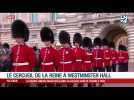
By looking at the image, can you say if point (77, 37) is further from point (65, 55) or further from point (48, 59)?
point (48, 59)

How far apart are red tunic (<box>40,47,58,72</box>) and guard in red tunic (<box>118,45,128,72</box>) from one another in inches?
39.1

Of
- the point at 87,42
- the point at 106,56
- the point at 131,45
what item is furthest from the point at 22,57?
the point at 131,45

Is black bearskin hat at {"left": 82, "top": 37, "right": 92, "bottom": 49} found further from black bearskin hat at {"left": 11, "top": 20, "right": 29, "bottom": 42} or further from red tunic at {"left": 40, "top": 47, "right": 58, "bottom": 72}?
black bearskin hat at {"left": 11, "top": 20, "right": 29, "bottom": 42}

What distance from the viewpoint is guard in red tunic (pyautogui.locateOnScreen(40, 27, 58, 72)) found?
5.16m

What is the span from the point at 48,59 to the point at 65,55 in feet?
0.96

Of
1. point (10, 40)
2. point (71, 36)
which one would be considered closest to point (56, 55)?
point (71, 36)

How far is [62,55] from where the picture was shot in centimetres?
531

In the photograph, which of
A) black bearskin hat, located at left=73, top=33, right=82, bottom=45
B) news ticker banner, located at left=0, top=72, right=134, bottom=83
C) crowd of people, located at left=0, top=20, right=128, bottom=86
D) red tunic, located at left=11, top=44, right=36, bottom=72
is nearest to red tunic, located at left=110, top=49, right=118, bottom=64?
crowd of people, located at left=0, top=20, right=128, bottom=86

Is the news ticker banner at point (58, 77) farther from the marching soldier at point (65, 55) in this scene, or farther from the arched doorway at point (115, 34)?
the arched doorway at point (115, 34)

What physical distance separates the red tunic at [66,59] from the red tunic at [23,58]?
1.44ft

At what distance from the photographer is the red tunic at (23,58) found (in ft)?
16.5

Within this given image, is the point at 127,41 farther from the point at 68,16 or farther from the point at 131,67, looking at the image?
the point at 68,16

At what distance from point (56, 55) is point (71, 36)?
1.23 ft

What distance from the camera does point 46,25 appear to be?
17.3 ft
